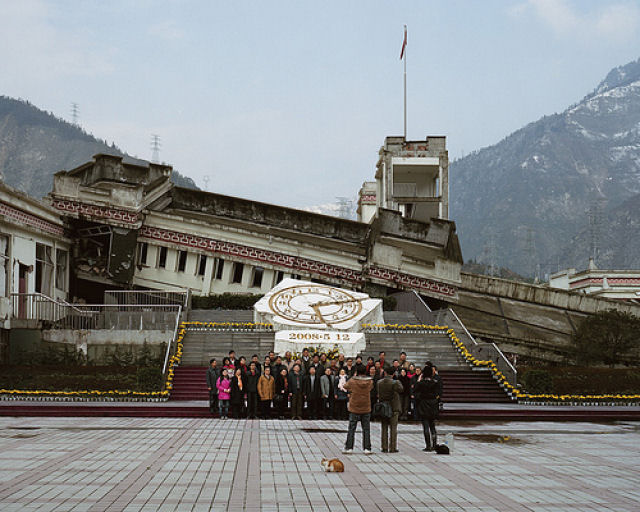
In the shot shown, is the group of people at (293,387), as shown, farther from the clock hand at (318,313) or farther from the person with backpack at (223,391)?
the clock hand at (318,313)

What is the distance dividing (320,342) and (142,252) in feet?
51.0

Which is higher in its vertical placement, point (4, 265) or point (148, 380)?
point (4, 265)

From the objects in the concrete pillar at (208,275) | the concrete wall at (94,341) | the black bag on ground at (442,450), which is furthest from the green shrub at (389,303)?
the black bag on ground at (442,450)

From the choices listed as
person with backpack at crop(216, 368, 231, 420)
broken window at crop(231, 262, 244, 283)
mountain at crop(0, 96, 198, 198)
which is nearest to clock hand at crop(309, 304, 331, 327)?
broken window at crop(231, 262, 244, 283)

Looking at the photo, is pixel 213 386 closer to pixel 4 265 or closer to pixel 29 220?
pixel 4 265

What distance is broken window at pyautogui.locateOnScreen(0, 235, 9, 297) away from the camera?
89.4 feet

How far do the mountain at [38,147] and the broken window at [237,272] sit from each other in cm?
12710

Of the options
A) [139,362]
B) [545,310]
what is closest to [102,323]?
[139,362]

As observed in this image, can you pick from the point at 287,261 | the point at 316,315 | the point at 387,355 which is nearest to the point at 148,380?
the point at 387,355

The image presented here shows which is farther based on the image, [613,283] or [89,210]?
[613,283]

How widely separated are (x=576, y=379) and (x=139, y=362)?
1395 cm

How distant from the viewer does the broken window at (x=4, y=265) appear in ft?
89.4

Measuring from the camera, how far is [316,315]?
27.8m

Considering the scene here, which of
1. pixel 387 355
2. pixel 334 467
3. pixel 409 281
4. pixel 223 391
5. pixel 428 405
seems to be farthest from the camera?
pixel 409 281
